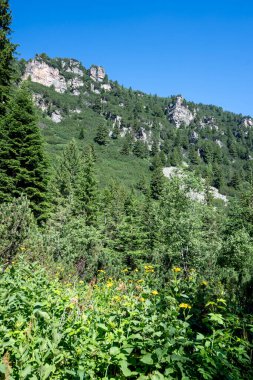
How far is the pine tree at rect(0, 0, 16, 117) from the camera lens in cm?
1374

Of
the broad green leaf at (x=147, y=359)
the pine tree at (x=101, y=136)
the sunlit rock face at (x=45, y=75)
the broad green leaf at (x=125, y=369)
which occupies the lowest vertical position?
the broad green leaf at (x=125, y=369)

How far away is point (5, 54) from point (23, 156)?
6.03 m

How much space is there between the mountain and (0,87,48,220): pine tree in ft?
182

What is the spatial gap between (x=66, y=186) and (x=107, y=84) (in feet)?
576

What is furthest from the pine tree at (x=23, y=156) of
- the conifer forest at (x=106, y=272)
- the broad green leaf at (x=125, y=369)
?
the broad green leaf at (x=125, y=369)

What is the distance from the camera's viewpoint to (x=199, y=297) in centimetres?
434

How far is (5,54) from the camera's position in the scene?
539 inches

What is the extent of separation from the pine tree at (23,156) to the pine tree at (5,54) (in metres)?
2.25

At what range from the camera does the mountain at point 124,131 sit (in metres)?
106

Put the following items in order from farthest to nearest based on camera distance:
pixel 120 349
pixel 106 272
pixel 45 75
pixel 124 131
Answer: pixel 45 75 < pixel 124 131 < pixel 106 272 < pixel 120 349

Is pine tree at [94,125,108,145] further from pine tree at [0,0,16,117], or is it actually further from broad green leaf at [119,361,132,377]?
broad green leaf at [119,361,132,377]

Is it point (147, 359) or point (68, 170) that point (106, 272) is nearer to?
point (147, 359)

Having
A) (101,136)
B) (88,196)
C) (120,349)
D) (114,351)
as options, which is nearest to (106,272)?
(120,349)

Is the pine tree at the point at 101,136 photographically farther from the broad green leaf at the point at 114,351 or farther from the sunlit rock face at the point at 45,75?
the broad green leaf at the point at 114,351
